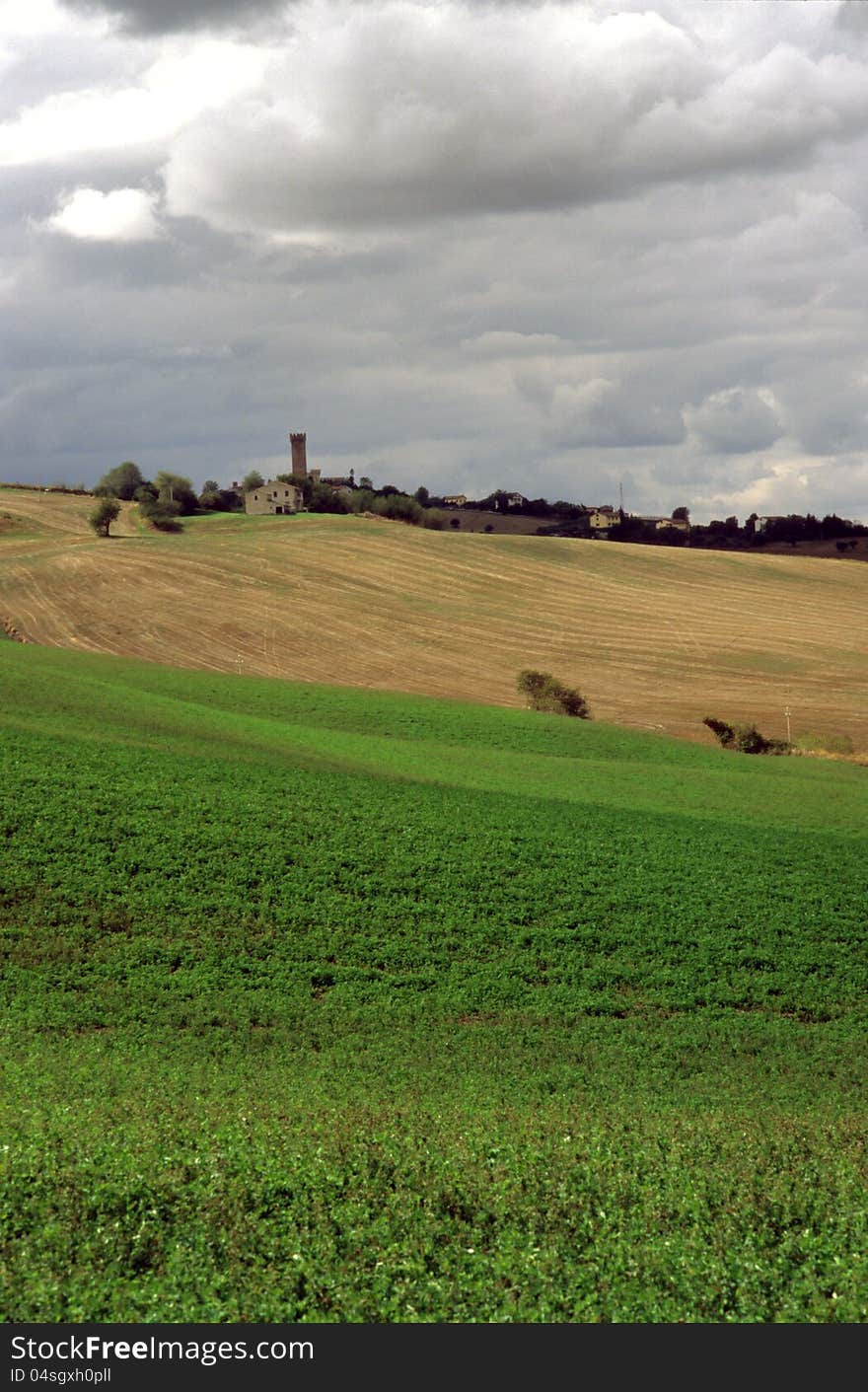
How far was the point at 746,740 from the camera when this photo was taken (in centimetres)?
6097

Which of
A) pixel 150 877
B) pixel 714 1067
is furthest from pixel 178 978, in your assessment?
pixel 714 1067

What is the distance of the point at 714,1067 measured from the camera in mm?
21953

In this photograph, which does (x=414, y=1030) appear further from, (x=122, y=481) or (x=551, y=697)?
(x=122, y=481)

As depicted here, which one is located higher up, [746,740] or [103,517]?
[103,517]

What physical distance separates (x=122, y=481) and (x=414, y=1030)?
153 metres

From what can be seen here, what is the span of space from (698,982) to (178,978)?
11.4m

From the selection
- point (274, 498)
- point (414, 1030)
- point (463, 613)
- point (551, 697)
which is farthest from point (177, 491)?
point (414, 1030)

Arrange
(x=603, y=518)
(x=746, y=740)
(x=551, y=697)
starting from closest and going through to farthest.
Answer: (x=746, y=740)
(x=551, y=697)
(x=603, y=518)

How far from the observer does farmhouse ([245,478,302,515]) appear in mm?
147625

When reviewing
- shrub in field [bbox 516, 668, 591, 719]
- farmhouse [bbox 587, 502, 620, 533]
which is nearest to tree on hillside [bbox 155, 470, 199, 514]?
farmhouse [bbox 587, 502, 620, 533]

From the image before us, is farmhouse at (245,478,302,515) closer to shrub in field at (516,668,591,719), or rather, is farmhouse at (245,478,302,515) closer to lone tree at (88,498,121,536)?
lone tree at (88,498,121,536)

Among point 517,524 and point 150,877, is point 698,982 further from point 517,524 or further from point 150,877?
point 517,524

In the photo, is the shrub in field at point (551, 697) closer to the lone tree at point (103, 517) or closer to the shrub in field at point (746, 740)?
the shrub in field at point (746, 740)

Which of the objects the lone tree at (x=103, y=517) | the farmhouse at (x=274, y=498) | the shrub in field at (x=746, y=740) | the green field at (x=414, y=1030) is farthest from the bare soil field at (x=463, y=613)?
the green field at (x=414, y=1030)
